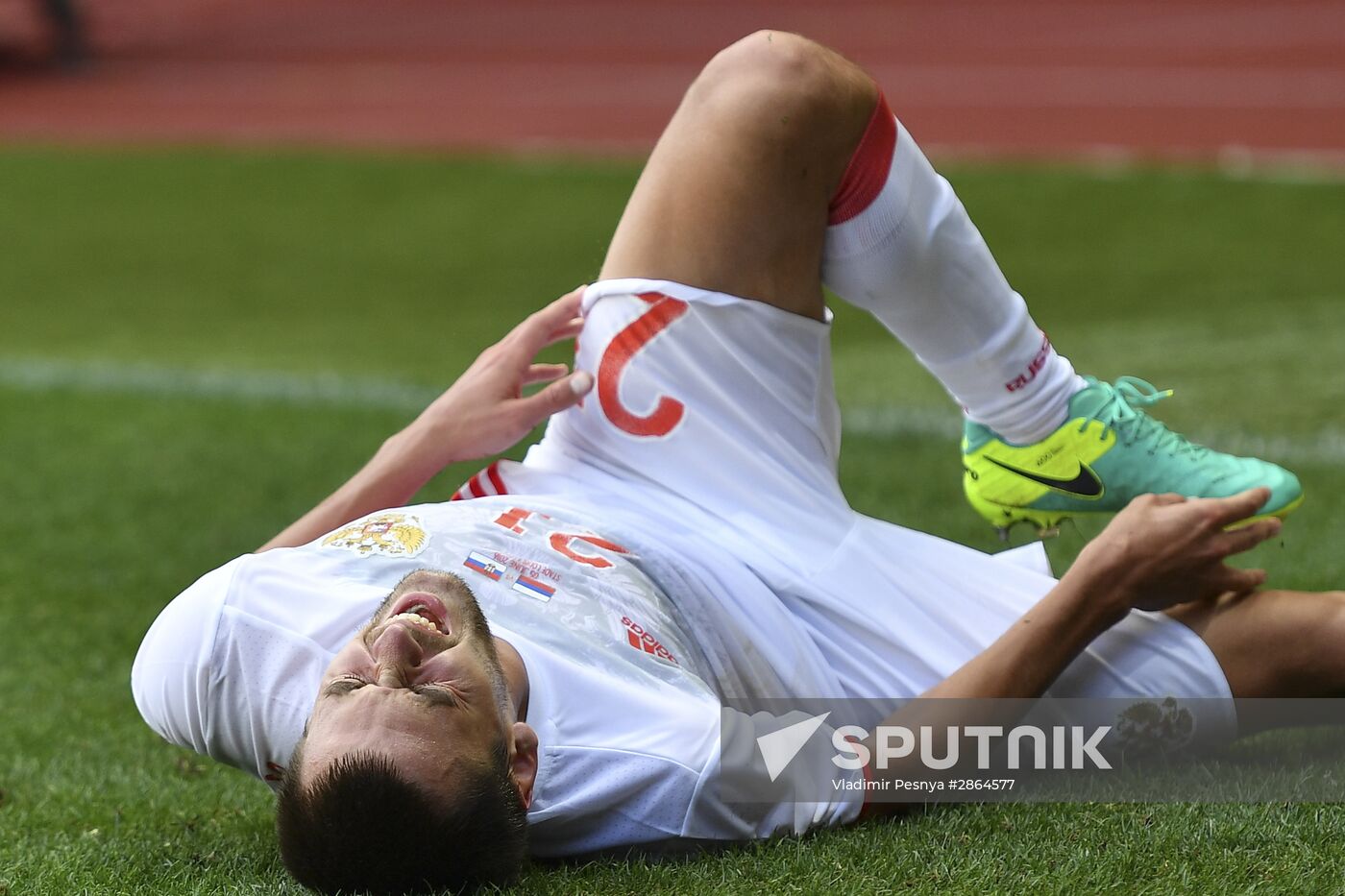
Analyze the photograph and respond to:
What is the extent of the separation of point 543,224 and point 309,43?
420 inches

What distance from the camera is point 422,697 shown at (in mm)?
1963

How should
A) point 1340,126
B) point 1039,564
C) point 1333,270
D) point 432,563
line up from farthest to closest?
point 1340,126, point 1333,270, point 1039,564, point 432,563

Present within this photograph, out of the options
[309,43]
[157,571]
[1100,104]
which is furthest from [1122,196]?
[309,43]

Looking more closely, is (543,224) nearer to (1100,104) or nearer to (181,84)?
(1100,104)

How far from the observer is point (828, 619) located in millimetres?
2535

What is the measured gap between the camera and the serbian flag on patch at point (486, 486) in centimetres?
267

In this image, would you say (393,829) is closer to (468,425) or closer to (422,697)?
(422,697)

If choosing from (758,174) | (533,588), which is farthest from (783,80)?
(533,588)

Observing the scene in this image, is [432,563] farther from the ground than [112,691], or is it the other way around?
[432,563]

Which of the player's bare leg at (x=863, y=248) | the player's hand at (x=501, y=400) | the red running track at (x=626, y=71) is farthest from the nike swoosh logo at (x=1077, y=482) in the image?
the red running track at (x=626, y=71)

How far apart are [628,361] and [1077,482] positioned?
2.53 feet

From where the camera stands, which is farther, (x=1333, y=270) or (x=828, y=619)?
(x=1333, y=270)

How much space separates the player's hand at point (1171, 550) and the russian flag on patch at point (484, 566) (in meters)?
0.79

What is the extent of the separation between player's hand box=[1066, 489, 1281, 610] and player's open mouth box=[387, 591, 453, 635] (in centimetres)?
88
